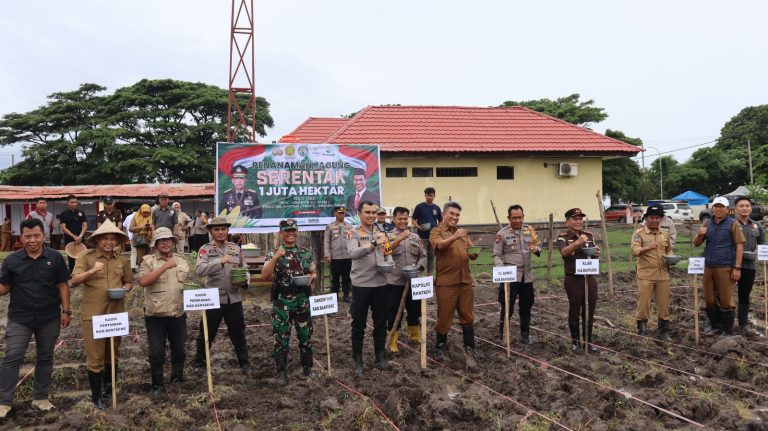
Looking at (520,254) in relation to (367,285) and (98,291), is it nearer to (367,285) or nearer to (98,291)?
(367,285)

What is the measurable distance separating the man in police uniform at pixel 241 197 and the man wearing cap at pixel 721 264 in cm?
639

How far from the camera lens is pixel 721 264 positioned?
22.6 ft

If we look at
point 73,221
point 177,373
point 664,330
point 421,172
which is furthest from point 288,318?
point 421,172

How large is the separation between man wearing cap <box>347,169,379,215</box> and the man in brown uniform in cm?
368

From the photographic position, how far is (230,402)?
4.85 metres

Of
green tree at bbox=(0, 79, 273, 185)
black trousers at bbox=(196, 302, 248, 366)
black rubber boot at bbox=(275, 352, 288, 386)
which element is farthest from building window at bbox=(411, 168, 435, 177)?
green tree at bbox=(0, 79, 273, 185)

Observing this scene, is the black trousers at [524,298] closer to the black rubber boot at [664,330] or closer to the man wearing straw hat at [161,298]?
the black rubber boot at [664,330]

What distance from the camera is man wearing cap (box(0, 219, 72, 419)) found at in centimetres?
462

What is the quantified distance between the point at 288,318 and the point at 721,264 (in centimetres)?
527

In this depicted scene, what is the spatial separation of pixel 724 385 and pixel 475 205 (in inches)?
427

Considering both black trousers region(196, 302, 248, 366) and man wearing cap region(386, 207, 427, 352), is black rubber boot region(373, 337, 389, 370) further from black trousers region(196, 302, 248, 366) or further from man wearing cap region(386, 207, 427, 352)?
black trousers region(196, 302, 248, 366)

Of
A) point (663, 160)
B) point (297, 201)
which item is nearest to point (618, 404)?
point (297, 201)

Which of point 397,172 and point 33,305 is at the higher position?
point 397,172

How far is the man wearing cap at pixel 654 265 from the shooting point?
263 inches
